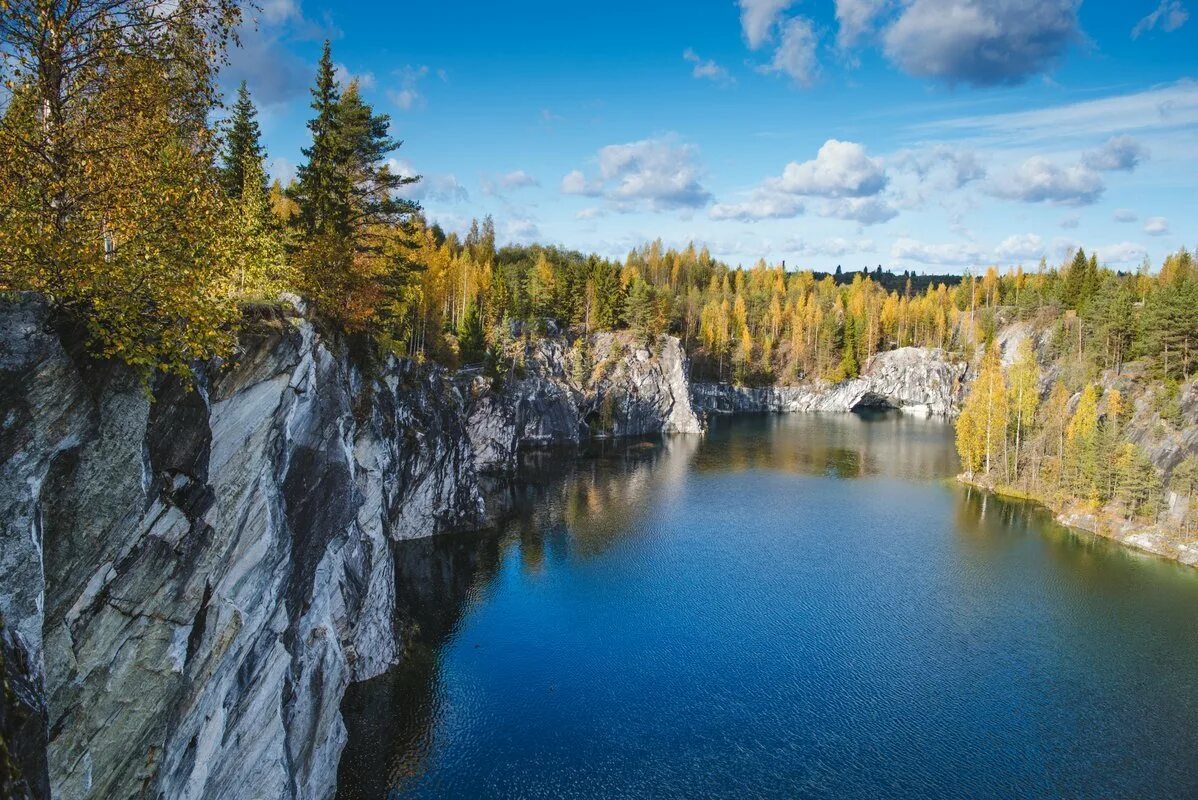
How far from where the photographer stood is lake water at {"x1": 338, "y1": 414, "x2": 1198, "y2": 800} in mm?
28922

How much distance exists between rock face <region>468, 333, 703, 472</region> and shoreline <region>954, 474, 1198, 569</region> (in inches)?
2043

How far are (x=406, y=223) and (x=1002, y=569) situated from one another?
46311 mm

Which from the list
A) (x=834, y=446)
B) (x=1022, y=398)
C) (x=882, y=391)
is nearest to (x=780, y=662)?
(x=1022, y=398)

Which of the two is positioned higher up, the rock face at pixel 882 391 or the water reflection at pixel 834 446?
the rock face at pixel 882 391

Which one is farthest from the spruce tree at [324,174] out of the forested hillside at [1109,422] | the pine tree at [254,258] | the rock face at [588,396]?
the forested hillside at [1109,422]

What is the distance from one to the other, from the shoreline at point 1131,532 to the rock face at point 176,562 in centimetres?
5933

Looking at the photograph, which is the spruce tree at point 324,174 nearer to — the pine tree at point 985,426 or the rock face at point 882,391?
the pine tree at point 985,426

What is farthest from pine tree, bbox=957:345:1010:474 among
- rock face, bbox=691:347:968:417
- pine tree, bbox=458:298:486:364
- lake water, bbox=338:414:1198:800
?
rock face, bbox=691:347:968:417

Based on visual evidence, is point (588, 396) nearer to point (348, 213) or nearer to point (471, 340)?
point (471, 340)

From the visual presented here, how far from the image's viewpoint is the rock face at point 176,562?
10234mm

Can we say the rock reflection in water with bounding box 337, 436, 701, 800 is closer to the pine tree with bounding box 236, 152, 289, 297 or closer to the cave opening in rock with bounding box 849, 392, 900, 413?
the pine tree with bounding box 236, 152, 289, 297

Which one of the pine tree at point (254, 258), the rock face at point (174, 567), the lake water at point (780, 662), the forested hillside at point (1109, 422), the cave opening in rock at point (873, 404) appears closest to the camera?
the rock face at point (174, 567)

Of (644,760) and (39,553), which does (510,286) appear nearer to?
(644,760)

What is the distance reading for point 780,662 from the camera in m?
37.1
